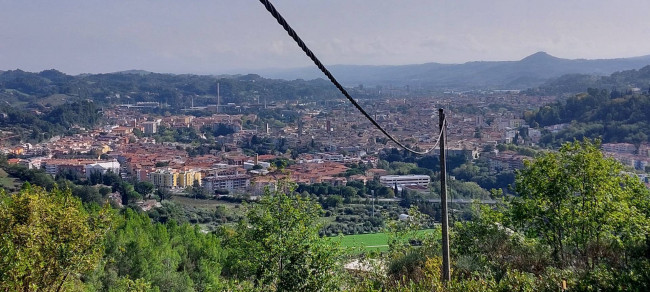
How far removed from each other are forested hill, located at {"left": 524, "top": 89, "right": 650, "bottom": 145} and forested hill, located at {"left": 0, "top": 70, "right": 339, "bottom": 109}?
1943 inches

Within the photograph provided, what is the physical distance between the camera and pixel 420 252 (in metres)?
7.09

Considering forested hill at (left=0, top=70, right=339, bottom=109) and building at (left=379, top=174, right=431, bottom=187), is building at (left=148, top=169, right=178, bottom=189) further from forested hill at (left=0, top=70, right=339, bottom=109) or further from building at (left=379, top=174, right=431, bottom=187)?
forested hill at (left=0, top=70, right=339, bottom=109)

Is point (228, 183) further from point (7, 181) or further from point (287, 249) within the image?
point (287, 249)

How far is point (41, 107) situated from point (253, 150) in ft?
98.2

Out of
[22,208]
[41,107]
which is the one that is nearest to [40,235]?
[22,208]

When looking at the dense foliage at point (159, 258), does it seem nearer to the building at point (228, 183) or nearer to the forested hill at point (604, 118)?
the building at point (228, 183)

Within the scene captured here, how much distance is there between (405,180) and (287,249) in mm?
28433

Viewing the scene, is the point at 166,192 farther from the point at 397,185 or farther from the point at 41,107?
the point at 41,107

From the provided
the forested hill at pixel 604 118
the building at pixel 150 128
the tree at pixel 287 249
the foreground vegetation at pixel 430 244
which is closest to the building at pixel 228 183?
the forested hill at pixel 604 118

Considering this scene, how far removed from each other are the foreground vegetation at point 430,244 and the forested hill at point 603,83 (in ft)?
160

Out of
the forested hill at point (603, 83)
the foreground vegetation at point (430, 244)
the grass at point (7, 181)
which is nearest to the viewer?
the foreground vegetation at point (430, 244)

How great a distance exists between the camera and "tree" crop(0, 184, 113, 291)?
465cm

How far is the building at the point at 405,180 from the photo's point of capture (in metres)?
32.3

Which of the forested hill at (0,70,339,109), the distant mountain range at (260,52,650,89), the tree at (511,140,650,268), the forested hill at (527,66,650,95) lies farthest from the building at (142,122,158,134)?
the distant mountain range at (260,52,650,89)
